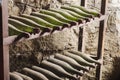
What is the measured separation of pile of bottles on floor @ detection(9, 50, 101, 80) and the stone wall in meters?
0.20

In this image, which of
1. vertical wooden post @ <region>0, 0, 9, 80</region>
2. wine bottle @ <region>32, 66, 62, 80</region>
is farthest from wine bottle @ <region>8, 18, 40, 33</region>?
wine bottle @ <region>32, 66, 62, 80</region>

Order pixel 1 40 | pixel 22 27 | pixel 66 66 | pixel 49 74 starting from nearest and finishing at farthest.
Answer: pixel 1 40
pixel 22 27
pixel 49 74
pixel 66 66

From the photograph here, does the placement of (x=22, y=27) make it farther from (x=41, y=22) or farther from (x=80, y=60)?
(x=80, y=60)

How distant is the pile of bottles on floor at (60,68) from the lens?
4.39ft

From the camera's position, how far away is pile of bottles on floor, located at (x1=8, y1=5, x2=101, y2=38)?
3.58ft

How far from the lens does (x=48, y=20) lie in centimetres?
127

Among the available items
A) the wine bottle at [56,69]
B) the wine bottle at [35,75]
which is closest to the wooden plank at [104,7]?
the wine bottle at [56,69]

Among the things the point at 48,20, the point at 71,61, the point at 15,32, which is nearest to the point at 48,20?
the point at 48,20

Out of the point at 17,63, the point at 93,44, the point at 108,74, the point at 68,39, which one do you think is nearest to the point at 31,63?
the point at 17,63

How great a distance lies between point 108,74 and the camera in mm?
2238

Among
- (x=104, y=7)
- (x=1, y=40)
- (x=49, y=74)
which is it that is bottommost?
(x=49, y=74)

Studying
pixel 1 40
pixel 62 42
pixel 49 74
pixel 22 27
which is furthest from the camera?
pixel 62 42

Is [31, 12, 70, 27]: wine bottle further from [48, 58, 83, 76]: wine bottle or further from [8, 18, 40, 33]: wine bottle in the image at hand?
[48, 58, 83, 76]: wine bottle

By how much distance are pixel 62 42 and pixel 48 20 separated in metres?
0.66
